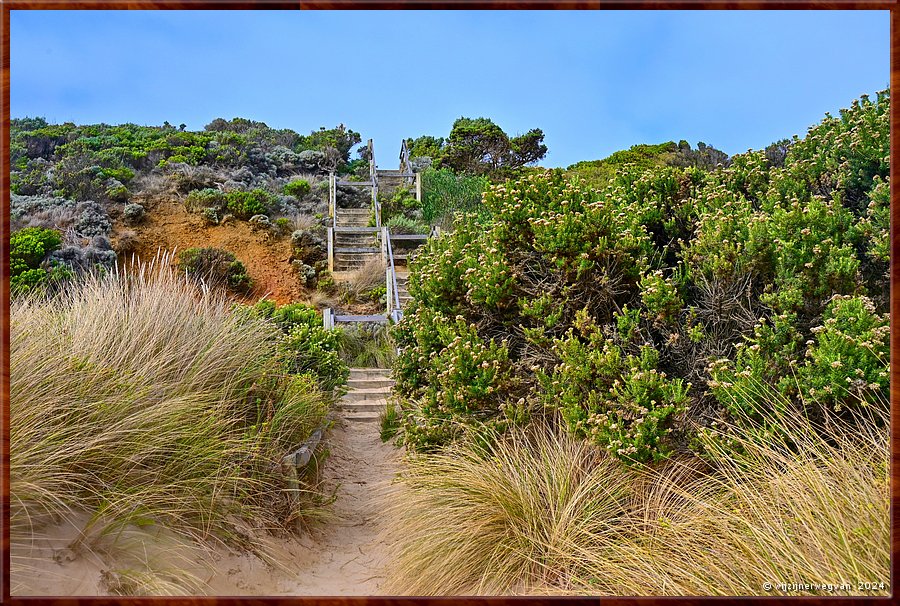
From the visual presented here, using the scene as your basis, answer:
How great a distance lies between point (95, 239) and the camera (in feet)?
47.0

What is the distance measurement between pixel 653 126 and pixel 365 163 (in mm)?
22696

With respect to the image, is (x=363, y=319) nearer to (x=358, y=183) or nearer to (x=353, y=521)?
(x=353, y=521)

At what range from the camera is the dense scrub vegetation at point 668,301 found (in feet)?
11.8

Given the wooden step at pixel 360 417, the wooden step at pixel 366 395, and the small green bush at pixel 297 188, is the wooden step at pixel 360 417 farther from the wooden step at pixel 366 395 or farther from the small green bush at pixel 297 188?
the small green bush at pixel 297 188

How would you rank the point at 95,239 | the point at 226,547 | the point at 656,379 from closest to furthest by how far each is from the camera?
the point at 656,379 < the point at 226,547 < the point at 95,239

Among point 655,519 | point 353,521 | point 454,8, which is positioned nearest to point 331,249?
point 353,521

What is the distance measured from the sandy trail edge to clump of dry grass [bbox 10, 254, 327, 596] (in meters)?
0.08

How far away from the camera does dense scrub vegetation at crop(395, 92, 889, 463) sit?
11.8 ft

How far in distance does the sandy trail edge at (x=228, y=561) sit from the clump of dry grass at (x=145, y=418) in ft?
0.27

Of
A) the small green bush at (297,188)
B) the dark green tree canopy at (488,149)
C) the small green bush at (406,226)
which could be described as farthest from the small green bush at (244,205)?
the dark green tree canopy at (488,149)

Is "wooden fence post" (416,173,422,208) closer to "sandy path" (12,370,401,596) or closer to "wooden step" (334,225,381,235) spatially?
"wooden step" (334,225,381,235)

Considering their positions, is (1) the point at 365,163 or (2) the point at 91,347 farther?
(1) the point at 365,163

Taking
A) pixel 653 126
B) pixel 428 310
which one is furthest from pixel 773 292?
pixel 428 310

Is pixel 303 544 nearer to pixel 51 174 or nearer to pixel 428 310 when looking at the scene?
pixel 428 310
